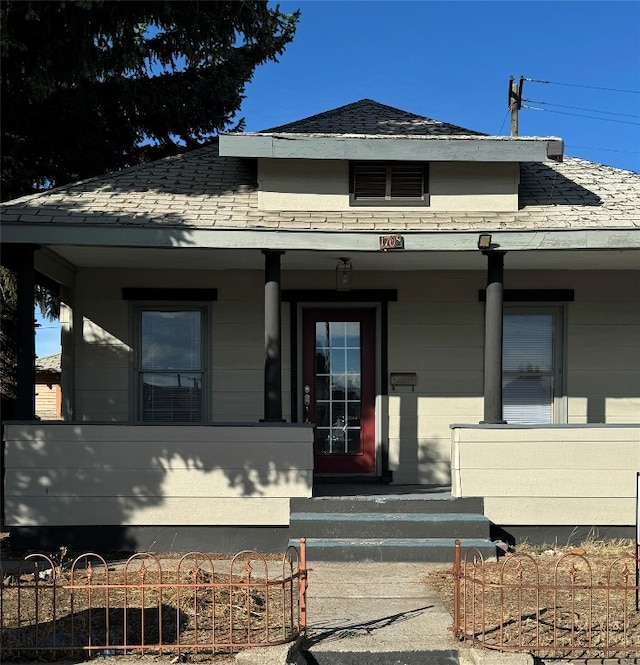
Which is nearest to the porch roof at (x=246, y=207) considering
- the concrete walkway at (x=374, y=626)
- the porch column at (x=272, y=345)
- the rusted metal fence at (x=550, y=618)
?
the porch column at (x=272, y=345)

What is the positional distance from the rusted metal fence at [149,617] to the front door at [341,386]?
3.32 metres

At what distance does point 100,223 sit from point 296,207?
2344 millimetres

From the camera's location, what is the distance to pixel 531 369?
9.66 metres

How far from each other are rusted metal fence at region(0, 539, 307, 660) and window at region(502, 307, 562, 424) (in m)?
4.62

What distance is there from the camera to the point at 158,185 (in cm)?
920

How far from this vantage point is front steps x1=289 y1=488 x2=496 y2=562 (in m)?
7.29

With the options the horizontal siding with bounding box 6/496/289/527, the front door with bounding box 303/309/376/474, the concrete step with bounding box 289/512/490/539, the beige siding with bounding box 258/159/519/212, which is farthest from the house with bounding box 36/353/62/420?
the concrete step with bounding box 289/512/490/539

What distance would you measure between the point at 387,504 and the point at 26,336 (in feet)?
14.0

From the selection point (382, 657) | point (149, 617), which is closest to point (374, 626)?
point (382, 657)

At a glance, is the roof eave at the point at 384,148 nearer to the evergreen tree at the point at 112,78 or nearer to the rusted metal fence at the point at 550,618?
the evergreen tree at the point at 112,78

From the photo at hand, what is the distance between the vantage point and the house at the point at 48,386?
72.5ft

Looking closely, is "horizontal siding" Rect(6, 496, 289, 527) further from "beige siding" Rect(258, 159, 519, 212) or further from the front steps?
"beige siding" Rect(258, 159, 519, 212)

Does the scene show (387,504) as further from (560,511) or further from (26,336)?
(26,336)

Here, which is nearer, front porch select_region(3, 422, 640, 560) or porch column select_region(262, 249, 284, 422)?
front porch select_region(3, 422, 640, 560)
